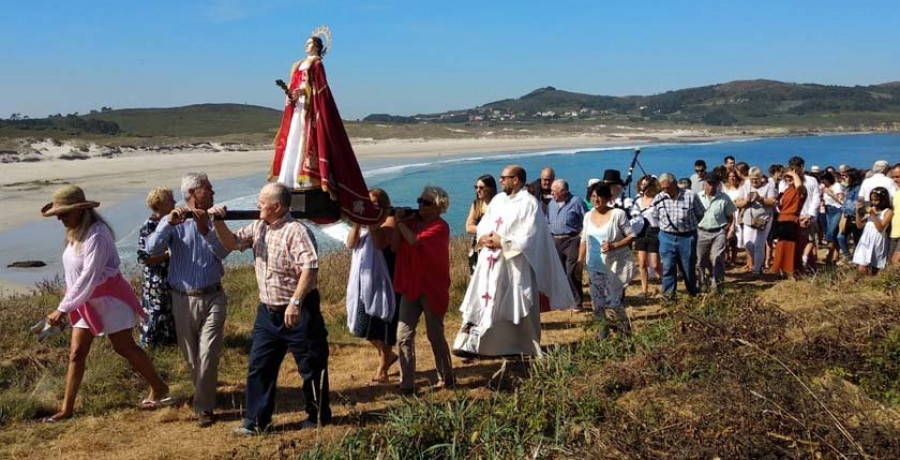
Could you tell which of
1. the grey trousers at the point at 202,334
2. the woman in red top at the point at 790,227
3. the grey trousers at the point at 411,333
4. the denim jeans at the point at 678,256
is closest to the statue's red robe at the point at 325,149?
the grey trousers at the point at 411,333

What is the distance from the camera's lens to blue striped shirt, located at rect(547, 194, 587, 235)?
946 cm

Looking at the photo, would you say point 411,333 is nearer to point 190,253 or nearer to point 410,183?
point 190,253

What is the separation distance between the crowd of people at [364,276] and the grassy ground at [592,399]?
0.29 m

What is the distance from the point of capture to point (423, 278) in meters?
6.56

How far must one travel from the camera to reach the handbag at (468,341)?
700cm

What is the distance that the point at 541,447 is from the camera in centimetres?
443

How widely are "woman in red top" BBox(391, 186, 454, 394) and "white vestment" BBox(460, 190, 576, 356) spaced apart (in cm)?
39

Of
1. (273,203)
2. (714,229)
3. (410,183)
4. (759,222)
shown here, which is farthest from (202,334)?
(410,183)

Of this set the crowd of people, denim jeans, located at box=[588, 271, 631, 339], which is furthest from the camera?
denim jeans, located at box=[588, 271, 631, 339]

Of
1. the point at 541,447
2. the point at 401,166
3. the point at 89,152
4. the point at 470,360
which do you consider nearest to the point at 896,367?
the point at 541,447

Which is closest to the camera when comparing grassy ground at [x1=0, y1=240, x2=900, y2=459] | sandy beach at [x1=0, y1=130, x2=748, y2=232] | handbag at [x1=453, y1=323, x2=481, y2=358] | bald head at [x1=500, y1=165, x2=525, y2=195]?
grassy ground at [x1=0, y1=240, x2=900, y2=459]

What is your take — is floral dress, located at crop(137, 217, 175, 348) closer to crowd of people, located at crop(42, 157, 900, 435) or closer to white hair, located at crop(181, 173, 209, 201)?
crowd of people, located at crop(42, 157, 900, 435)

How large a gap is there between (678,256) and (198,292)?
5.86 meters

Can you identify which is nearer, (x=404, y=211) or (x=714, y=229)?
(x=404, y=211)
